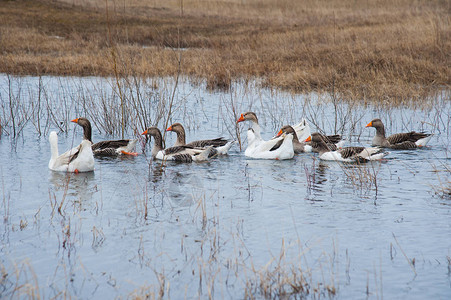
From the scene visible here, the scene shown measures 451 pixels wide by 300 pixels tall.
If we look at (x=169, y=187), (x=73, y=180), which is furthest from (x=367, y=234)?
(x=73, y=180)

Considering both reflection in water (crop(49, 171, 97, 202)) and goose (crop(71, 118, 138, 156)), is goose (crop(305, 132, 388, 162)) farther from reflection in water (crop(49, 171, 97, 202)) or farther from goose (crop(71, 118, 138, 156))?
reflection in water (crop(49, 171, 97, 202))

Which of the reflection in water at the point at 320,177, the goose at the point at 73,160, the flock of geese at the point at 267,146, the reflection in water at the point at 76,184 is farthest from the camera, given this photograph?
the flock of geese at the point at 267,146

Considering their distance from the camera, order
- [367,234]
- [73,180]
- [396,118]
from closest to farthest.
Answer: [367,234] → [73,180] → [396,118]

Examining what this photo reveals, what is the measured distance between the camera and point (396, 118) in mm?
15586

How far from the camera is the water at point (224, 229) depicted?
563 centimetres

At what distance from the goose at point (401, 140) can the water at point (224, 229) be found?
279 mm

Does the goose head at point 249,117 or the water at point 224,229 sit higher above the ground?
the goose head at point 249,117

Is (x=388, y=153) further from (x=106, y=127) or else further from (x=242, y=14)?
(x=242, y=14)

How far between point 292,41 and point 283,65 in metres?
5.96

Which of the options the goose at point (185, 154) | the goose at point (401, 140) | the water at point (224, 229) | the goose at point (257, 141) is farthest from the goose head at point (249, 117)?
the goose at point (401, 140)

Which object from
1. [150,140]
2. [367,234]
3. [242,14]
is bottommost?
[367,234]

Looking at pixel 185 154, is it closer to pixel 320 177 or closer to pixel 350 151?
pixel 320 177

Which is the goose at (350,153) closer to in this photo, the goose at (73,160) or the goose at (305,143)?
the goose at (305,143)

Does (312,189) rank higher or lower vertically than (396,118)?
lower
